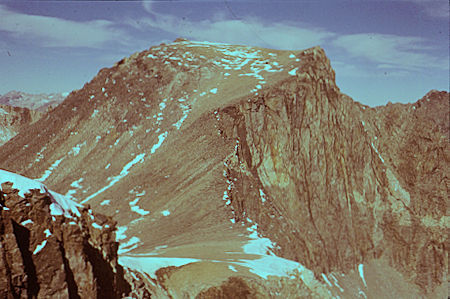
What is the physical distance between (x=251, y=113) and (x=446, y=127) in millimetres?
89920

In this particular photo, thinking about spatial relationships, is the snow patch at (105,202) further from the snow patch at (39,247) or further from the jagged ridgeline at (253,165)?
the snow patch at (39,247)

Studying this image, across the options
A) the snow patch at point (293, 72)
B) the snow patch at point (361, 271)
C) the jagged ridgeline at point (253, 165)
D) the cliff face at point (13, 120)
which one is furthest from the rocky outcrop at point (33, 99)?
the snow patch at point (361, 271)

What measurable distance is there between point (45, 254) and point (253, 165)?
32875mm

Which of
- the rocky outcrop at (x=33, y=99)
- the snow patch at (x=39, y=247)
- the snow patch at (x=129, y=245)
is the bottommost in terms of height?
the snow patch at (x=39, y=247)

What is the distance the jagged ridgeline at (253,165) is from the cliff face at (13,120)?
119ft

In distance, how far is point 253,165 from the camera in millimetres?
48000

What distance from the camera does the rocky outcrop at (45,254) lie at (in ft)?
50.1

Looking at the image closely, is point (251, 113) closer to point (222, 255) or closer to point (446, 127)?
point (222, 255)

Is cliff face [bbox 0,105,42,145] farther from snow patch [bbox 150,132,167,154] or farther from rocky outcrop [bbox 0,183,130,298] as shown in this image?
rocky outcrop [bbox 0,183,130,298]

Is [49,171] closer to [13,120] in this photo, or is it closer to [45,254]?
[45,254]

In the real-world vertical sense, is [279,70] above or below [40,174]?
above

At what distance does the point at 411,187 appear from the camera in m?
63.7

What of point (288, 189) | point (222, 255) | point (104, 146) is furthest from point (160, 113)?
point (222, 255)

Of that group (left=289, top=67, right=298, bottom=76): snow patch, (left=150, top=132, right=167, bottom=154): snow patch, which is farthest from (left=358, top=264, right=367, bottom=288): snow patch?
(left=150, top=132, right=167, bottom=154): snow patch
